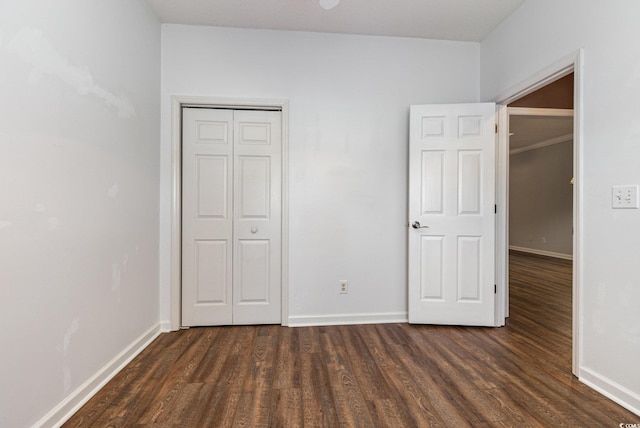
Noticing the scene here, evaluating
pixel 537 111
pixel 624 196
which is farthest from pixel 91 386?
pixel 537 111

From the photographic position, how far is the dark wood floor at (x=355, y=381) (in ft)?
5.16

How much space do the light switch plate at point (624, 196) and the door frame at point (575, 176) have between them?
0.21 metres

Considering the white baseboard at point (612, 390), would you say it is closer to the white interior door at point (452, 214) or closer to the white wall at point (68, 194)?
the white interior door at point (452, 214)

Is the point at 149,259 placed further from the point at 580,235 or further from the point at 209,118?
the point at 580,235

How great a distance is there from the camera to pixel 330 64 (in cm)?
288

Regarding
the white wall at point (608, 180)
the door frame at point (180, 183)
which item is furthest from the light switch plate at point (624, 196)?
the door frame at point (180, 183)

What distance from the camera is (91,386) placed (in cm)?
177

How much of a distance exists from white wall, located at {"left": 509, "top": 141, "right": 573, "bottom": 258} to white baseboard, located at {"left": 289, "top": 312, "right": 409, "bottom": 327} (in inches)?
227

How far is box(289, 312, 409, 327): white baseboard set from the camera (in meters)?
2.84

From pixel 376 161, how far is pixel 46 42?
2407 millimetres

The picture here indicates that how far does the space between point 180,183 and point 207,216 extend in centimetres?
38

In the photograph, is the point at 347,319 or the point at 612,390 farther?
the point at 347,319

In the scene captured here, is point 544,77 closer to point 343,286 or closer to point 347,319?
point 343,286

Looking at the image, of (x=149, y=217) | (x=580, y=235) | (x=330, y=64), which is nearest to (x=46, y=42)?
(x=149, y=217)
